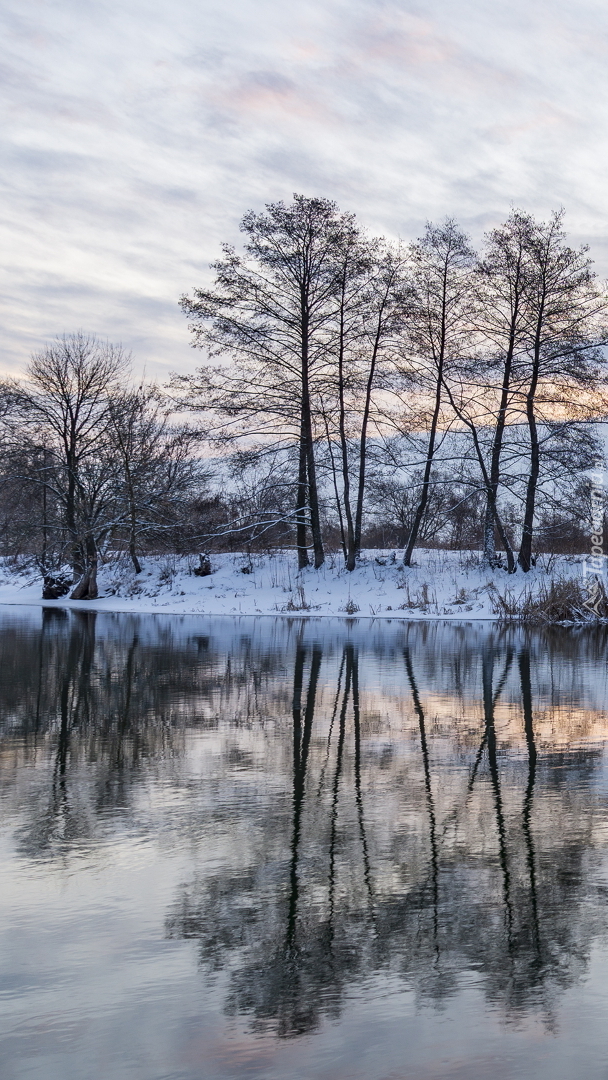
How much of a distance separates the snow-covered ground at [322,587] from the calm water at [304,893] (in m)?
19.5

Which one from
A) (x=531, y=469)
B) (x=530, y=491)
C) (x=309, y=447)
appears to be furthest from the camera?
(x=309, y=447)

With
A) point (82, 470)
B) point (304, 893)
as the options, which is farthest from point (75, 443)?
point (304, 893)

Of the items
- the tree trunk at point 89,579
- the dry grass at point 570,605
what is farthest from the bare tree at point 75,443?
the dry grass at point 570,605

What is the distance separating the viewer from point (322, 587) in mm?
33562

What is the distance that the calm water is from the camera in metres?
2.91

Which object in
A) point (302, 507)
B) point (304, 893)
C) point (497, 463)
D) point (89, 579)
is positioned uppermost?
point (497, 463)

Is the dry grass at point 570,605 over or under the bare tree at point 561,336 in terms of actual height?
under

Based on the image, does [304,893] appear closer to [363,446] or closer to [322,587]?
[322,587]

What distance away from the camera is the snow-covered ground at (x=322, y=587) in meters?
29.5

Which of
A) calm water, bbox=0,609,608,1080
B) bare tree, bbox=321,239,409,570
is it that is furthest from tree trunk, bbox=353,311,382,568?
calm water, bbox=0,609,608,1080

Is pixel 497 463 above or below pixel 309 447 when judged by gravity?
below

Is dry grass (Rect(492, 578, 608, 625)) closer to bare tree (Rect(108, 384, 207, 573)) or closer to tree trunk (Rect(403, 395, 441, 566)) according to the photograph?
tree trunk (Rect(403, 395, 441, 566))

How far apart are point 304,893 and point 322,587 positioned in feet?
96.4

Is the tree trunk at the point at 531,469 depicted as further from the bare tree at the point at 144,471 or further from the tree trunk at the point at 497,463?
the bare tree at the point at 144,471
